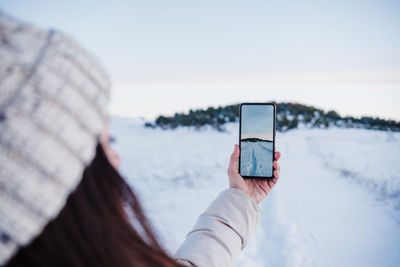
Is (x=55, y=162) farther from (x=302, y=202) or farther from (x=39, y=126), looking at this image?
(x=302, y=202)

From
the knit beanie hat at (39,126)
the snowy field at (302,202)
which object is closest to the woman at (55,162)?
the knit beanie hat at (39,126)

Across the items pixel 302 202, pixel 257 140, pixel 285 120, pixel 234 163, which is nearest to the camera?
pixel 234 163

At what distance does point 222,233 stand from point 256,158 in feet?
2.62

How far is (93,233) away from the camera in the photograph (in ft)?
1.72

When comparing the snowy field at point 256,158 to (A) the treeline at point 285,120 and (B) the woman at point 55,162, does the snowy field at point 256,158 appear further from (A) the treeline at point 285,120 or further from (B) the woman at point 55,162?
(A) the treeline at point 285,120

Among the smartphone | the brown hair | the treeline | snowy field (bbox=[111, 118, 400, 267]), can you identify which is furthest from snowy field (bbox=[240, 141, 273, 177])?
the treeline

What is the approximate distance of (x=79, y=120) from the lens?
0.53 meters

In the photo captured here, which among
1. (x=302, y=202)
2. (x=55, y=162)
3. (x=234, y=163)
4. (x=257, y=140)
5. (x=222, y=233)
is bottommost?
(x=302, y=202)

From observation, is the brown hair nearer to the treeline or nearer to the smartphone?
the smartphone

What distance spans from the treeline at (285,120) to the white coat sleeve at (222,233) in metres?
12.0

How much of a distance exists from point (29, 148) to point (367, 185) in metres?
5.48

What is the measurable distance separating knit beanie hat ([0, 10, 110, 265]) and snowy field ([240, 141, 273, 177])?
133cm

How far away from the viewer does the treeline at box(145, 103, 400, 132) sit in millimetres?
14663

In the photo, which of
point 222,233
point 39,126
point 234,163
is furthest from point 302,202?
point 39,126
